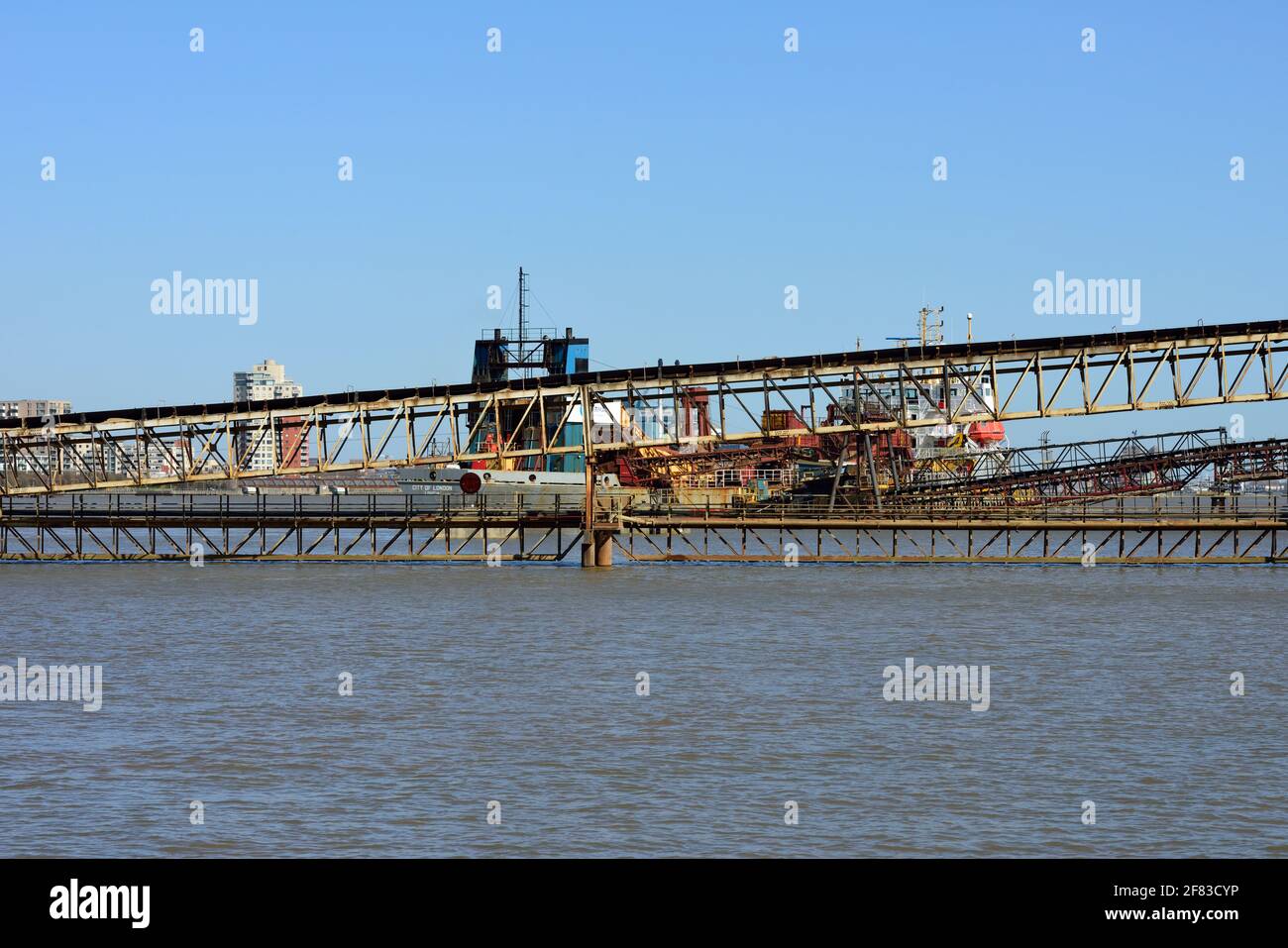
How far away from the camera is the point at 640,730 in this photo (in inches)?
1113

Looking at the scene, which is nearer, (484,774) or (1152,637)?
(484,774)

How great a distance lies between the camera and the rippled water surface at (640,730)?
69.7 ft

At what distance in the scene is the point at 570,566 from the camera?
6762 centimetres

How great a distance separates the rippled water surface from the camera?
21.2 meters

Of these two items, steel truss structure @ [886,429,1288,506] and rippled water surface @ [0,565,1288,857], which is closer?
rippled water surface @ [0,565,1288,857]

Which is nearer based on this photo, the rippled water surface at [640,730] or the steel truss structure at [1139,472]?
the rippled water surface at [640,730]

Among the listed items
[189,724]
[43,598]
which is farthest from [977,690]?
[43,598]

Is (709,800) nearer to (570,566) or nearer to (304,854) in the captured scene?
(304,854)

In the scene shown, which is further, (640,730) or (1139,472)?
(1139,472)
